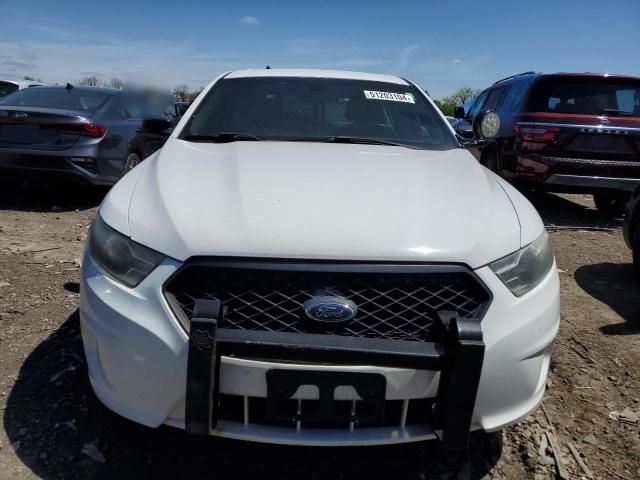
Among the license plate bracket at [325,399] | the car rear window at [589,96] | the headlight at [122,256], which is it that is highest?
the car rear window at [589,96]

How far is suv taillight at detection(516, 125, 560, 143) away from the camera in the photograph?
5.53 meters

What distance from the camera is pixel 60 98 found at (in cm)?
574

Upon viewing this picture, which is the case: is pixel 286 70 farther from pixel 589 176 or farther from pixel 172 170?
pixel 589 176

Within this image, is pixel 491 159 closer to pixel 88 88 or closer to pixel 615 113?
pixel 615 113

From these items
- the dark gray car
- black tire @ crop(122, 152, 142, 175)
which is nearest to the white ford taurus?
the dark gray car

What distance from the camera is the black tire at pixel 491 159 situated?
631 centimetres

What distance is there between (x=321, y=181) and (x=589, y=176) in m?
4.56

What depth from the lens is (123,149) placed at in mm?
5633

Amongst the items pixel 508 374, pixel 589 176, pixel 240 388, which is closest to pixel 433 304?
pixel 508 374

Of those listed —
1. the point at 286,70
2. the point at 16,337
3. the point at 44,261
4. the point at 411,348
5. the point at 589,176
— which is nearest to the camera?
the point at 411,348

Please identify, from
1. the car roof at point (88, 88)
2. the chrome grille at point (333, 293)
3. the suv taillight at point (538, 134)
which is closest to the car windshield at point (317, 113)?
the chrome grille at point (333, 293)

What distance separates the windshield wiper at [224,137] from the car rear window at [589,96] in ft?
13.9

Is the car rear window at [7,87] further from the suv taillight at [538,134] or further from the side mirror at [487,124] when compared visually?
the side mirror at [487,124]

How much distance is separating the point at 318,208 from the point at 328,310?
1.25ft
